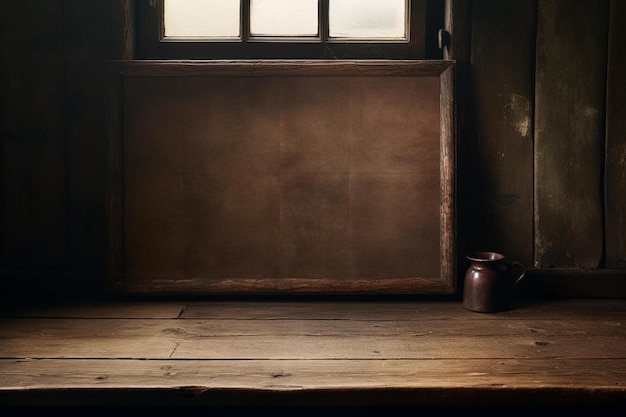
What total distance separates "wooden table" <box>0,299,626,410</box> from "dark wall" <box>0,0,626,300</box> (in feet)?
0.66

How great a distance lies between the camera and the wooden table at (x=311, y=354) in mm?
1185

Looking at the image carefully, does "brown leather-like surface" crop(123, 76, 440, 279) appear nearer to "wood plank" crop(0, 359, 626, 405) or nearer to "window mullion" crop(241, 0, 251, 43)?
"window mullion" crop(241, 0, 251, 43)

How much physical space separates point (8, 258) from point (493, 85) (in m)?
1.61

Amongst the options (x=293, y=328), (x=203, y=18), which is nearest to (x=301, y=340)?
(x=293, y=328)

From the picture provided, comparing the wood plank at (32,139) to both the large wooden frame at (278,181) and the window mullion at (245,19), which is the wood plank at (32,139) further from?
the window mullion at (245,19)

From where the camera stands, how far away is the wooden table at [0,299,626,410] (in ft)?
3.89

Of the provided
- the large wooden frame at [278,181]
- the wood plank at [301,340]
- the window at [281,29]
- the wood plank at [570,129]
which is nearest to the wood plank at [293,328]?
the wood plank at [301,340]

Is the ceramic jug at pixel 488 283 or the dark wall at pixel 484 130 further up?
the dark wall at pixel 484 130

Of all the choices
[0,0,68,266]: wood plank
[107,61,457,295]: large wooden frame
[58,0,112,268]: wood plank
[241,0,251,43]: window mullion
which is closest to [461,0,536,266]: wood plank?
[107,61,457,295]: large wooden frame

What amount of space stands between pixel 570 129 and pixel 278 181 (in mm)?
907

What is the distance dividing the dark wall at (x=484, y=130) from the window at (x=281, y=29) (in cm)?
10

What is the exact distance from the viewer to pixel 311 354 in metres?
1.35

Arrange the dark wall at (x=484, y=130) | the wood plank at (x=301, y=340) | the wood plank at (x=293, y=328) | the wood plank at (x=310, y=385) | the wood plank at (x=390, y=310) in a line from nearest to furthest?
1. the wood plank at (x=310, y=385)
2. the wood plank at (x=301, y=340)
3. the wood plank at (x=293, y=328)
4. the wood plank at (x=390, y=310)
5. the dark wall at (x=484, y=130)

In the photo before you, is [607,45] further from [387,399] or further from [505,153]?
[387,399]
